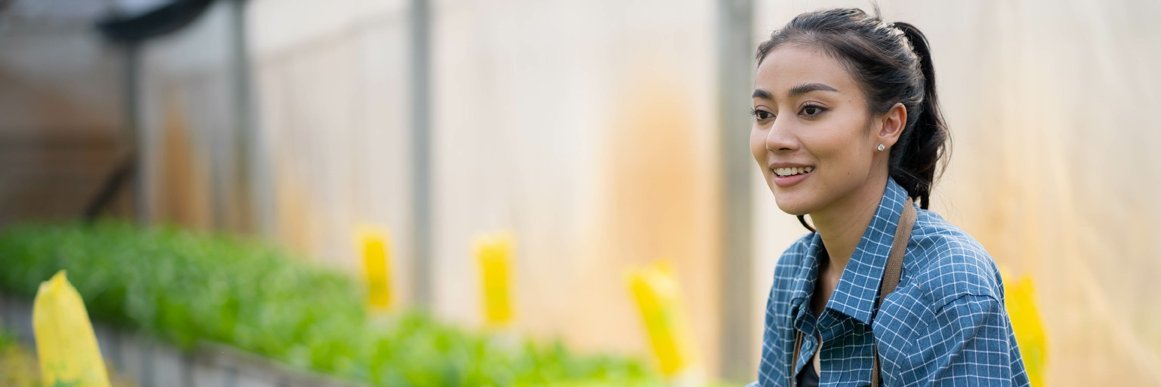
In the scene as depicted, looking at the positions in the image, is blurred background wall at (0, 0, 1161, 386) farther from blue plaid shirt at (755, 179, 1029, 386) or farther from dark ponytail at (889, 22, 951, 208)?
blue plaid shirt at (755, 179, 1029, 386)

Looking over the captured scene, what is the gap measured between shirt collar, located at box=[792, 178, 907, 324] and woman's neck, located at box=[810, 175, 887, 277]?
0.7 inches

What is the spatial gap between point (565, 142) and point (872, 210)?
4948 millimetres

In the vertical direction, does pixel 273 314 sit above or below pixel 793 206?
below

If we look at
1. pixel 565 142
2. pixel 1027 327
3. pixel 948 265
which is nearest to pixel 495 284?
pixel 565 142

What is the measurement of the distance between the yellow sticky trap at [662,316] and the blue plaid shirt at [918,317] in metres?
2.60

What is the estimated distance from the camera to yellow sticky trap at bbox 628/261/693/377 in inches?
167

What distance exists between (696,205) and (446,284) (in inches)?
114

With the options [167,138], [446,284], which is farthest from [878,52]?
[167,138]

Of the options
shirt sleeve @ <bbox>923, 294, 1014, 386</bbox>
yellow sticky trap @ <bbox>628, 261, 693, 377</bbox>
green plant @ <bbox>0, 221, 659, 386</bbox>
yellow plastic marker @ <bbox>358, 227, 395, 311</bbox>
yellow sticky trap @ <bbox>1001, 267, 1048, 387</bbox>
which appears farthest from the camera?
yellow plastic marker @ <bbox>358, 227, 395, 311</bbox>

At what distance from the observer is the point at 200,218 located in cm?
1331

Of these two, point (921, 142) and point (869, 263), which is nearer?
point (869, 263)

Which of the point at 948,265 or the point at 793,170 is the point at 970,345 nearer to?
the point at 948,265

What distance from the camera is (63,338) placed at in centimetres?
221

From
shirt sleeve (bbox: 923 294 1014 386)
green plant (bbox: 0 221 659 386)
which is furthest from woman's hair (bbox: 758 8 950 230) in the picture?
green plant (bbox: 0 221 659 386)
